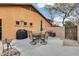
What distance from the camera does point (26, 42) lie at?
15.6 feet

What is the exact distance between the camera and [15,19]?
4.80 meters

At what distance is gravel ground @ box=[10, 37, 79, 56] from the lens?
15.5ft

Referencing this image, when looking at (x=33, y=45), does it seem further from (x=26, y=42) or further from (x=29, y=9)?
(x=29, y=9)

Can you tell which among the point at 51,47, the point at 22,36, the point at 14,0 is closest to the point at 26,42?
the point at 22,36

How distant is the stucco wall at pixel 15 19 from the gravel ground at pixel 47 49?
0.21 m

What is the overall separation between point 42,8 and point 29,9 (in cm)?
24

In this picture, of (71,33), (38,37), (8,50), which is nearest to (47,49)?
(38,37)

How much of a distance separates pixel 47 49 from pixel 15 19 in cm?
80

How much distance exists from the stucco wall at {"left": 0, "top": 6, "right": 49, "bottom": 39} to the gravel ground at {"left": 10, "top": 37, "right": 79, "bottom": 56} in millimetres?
213

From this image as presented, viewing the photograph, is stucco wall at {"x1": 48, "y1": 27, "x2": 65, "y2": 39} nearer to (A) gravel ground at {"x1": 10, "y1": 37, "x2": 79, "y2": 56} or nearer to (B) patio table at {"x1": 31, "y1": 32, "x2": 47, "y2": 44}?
(A) gravel ground at {"x1": 10, "y1": 37, "x2": 79, "y2": 56}

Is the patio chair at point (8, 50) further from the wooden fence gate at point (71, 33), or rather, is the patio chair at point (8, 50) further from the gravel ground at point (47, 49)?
the wooden fence gate at point (71, 33)

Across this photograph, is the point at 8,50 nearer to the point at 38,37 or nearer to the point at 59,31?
the point at 38,37

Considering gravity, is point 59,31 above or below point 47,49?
above

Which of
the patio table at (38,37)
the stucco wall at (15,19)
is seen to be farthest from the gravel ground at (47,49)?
the stucco wall at (15,19)
